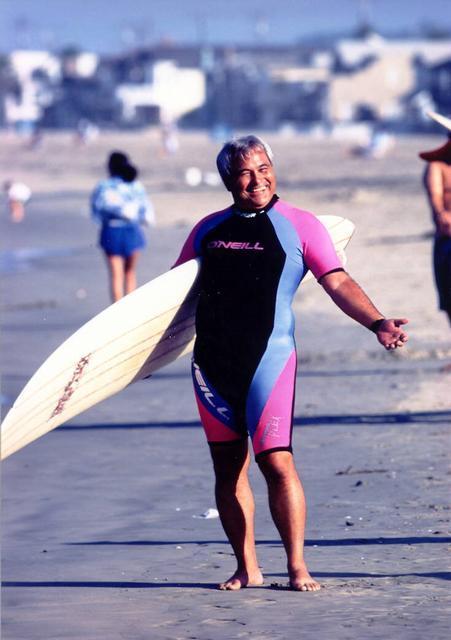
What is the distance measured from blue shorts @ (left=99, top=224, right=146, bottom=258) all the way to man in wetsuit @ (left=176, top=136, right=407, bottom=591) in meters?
8.11

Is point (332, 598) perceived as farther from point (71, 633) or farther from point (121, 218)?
point (121, 218)

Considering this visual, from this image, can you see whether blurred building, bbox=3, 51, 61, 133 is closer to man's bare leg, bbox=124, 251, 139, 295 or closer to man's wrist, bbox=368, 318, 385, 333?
man's bare leg, bbox=124, 251, 139, 295

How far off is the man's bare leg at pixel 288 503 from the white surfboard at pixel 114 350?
26.3 inches

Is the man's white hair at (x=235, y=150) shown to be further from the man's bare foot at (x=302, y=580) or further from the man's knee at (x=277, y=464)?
the man's bare foot at (x=302, y=580)

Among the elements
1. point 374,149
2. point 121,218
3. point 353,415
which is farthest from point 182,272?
point 374,149

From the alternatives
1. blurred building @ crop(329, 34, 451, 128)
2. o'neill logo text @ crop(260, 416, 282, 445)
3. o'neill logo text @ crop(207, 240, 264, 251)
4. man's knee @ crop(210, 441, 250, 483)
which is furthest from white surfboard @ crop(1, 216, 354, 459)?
blurred building @ crop(329, 34, 451, 128)

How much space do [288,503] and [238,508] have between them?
255 millimetres

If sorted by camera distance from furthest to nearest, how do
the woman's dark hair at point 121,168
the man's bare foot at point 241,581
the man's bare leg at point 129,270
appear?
the man's bare leg at point 129,270 < the woman's dark hair at point 121,168 < the man's bare foot at point 241,581

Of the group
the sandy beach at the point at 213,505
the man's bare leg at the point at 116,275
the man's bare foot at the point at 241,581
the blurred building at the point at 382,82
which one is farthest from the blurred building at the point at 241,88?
the man's bare foot at the point at 241,581

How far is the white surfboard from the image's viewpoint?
543cm

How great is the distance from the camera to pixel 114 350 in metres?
5.68

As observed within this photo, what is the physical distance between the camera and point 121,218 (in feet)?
44.2

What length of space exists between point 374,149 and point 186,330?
63214mm

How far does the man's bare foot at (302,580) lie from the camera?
5559 mm
